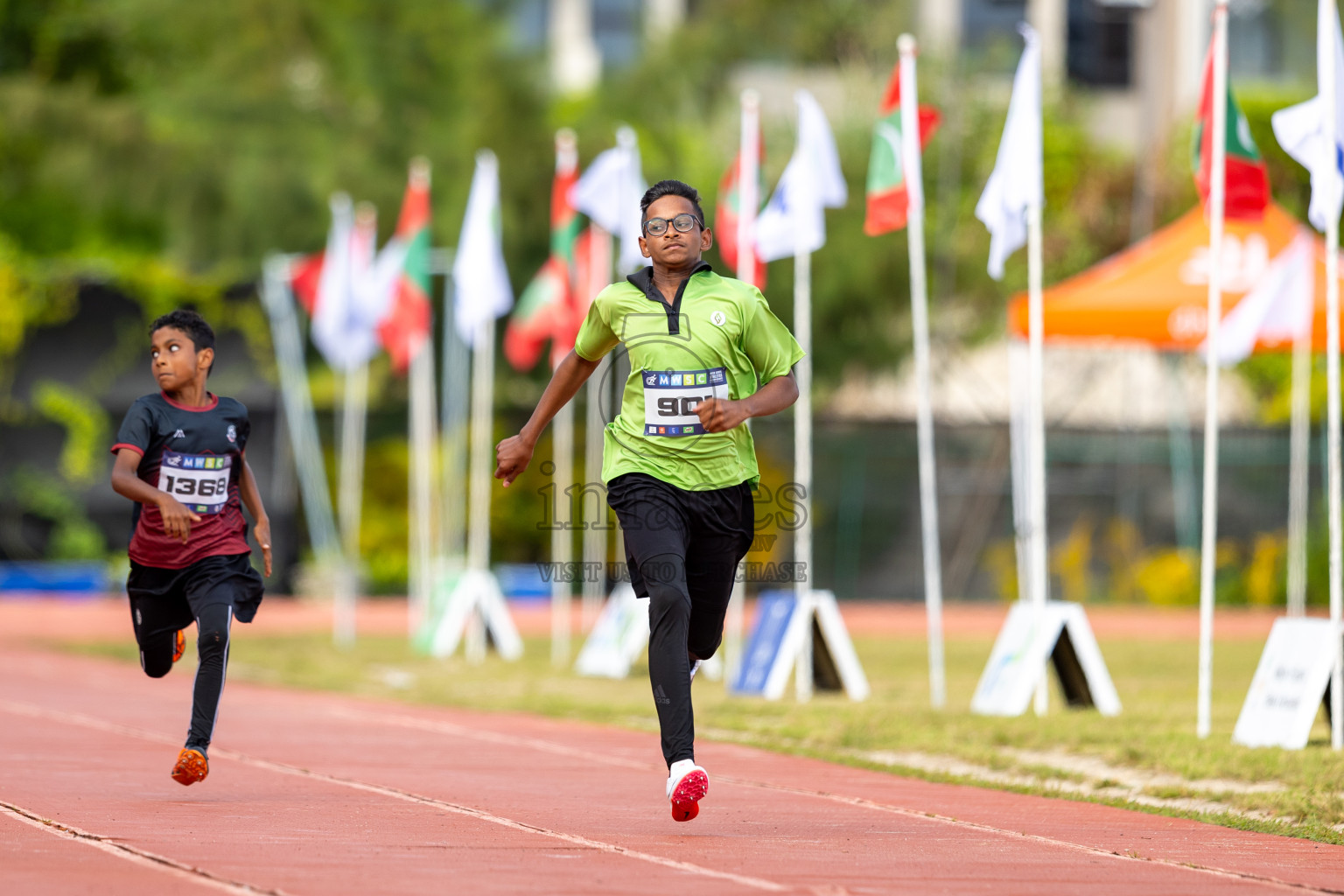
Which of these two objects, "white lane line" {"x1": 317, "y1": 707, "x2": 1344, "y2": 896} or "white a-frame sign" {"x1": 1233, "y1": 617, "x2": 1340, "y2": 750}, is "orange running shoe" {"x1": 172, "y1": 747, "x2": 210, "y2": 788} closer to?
"white lane line" {"x1": 317, "y1": 707, "x2": 1344, "y2": 896}

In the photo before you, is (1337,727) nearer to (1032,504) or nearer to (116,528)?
(1032,504)

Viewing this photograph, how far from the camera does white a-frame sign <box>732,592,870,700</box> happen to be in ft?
39.1

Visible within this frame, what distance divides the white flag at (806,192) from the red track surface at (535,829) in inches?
175

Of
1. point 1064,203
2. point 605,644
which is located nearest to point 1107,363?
point 1064,203

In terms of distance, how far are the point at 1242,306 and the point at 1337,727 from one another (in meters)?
7.50

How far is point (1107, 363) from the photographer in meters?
30.6

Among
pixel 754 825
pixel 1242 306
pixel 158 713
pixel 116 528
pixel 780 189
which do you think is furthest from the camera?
pixel 116 528

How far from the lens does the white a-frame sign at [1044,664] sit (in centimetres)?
1066

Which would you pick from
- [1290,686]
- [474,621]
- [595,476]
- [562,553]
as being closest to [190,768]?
[1290,686]

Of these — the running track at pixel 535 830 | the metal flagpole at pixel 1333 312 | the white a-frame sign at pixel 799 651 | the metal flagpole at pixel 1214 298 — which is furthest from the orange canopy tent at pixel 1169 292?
the running track at pixel 535 830

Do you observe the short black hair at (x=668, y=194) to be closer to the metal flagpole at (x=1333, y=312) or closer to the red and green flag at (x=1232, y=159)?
the metal flagpole at (x=1333, y=312)

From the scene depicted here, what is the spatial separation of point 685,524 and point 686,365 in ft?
1.80

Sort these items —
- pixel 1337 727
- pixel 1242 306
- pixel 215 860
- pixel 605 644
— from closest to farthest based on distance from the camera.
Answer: pixel 215 860 < pixel 1337 727 < pixel 605 644 < pixel 1242 306

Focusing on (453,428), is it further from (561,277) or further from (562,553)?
(561,277)
